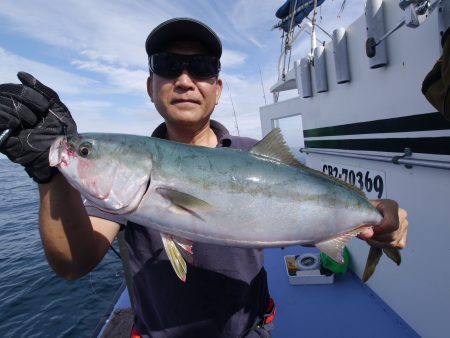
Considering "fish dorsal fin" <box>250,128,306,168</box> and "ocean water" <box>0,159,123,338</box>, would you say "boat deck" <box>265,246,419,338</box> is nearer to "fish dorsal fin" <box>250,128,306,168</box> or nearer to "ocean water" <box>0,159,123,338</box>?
"fish dorsal fin" <box>250,128,306,168</box>

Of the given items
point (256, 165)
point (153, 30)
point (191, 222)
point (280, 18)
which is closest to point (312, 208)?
point (256, 165)

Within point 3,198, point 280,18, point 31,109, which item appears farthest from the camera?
point 3,198

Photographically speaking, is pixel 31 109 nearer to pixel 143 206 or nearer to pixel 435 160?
pixel 143 206

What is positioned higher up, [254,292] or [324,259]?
[254,292]

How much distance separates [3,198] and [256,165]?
2953 cm

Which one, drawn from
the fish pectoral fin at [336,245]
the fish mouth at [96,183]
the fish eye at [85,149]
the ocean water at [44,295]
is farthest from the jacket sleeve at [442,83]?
the ocean water at [44,295]

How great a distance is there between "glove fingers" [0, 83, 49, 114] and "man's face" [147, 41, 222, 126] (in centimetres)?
86

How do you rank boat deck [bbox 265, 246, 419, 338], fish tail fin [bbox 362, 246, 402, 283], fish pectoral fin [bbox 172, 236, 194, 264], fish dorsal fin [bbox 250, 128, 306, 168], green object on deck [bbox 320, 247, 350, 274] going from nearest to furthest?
fish pectoral fin [bbox 172, 236, 194, 264], fish dorsal fin [bbox 250, 128, 306, 168], fish tail fin [bbox 362, 246, 402, 283], boat deck [bbox 265, 246, 419, 338], green object on deck [bbox 320, 247, 350, 274]

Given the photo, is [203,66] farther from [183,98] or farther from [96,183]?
[96,183]

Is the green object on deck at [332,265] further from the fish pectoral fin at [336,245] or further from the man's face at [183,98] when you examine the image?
the man's face at [183,98]

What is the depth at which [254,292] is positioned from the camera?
2389 mm

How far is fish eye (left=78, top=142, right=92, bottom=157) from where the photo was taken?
1.88 m

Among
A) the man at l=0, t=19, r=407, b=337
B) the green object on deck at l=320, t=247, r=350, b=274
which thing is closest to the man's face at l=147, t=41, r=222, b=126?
the man at l=0, t=19, r=407, b=337

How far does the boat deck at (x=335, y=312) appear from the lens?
397cm
